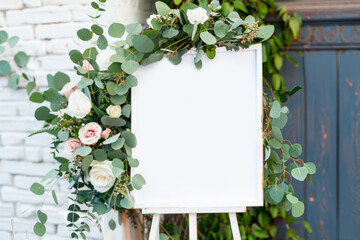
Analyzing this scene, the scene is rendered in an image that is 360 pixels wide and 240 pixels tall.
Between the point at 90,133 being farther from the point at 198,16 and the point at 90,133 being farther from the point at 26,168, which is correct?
the point at 26,168

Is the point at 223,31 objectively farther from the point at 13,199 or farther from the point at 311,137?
the point at 13,199

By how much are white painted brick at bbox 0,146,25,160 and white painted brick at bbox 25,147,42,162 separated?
0.10ft

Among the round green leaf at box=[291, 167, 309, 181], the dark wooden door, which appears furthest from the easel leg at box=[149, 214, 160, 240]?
the dark wooden door

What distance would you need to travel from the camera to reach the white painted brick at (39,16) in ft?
5.24

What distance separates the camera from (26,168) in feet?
5.58

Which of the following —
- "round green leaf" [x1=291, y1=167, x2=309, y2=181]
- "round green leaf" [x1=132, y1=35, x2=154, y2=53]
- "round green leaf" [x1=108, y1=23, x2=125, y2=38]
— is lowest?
"round green leaf" [x1=291, y1=167, x2=309, y2=181]

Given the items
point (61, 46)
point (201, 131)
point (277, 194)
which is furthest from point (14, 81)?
point (277, 194)

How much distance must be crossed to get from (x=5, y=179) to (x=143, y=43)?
112 centimetres

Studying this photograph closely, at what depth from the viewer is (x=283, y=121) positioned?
1.17 meters

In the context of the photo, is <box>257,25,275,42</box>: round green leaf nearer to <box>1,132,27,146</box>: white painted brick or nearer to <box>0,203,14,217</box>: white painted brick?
<box>1,132,27,146</box>: white painted brick

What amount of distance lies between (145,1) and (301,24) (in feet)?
2.55

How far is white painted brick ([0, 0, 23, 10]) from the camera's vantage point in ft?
5.46

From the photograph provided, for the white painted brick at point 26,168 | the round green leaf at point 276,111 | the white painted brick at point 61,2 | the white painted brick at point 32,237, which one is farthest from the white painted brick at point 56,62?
the round green leaf at point 276,111

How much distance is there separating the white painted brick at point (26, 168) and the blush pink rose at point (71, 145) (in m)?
0.53
